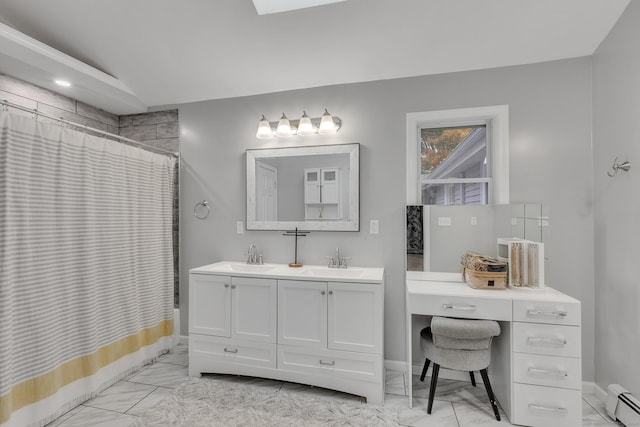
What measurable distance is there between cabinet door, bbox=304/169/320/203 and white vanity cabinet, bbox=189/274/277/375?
2.69ft

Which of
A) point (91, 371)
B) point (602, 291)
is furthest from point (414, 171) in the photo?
point (91, 371)

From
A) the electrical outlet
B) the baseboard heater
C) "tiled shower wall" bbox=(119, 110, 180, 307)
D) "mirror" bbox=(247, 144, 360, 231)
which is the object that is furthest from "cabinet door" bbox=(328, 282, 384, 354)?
"tiled shower wall" bbox=(119, 110, 180, 307)

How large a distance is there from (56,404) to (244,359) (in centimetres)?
116

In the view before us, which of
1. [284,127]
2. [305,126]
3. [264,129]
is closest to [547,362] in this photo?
[305,126]

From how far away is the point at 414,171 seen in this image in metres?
2.50

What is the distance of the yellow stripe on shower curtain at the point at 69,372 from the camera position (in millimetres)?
1698

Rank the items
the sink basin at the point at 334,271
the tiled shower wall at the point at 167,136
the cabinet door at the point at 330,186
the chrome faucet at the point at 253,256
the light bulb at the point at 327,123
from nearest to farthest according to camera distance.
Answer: the sink basin at the point at 334,271
the light bulb at the point at 327,123
the cabinet door at the point at 330,186
the chrome faucet at the point at 253,256
the tiled shower wall at the point at 167,136

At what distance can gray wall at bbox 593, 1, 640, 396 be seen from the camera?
68.3 inches

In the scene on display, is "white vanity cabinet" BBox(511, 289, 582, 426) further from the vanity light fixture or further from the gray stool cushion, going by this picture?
the vanity light fixture

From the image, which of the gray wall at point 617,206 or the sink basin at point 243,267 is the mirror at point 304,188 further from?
the gray wall at point 617,206

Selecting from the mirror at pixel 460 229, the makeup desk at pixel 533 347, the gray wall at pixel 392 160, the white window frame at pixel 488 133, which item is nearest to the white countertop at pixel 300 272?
the gray wall at pixel 392 160

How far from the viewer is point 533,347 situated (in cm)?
180

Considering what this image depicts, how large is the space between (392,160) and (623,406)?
210 cm

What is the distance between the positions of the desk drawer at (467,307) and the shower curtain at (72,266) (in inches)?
91.1
